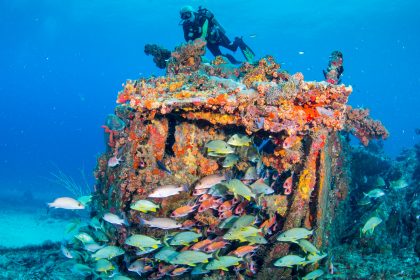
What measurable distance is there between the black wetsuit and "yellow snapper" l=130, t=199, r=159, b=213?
5737 millimetres

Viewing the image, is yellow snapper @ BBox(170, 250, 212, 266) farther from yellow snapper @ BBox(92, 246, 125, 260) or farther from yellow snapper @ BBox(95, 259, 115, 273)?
yellow snapper @ BBox(95, 259, 115, 273)

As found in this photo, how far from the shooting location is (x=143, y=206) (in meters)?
5.27

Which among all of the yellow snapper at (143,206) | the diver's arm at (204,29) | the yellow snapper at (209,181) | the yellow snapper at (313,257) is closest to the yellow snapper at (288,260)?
the yellow snapper at (313,257)

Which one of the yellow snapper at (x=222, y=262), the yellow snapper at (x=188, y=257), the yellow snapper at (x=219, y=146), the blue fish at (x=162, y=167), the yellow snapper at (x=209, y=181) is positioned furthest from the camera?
the blue fish at (x=162, y=167)

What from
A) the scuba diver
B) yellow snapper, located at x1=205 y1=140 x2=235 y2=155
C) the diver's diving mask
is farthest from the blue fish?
the diver's diving mask

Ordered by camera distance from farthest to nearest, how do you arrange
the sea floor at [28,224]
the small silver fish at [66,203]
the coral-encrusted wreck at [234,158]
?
1. the sea floor at [28,224]
2. the small silver fish at [66,203]
3. the coral-encrusted wreck at [234,158]

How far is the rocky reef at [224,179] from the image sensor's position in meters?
5.21

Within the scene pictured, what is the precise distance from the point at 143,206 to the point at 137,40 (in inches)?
2999

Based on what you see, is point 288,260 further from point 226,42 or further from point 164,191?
point 226,42

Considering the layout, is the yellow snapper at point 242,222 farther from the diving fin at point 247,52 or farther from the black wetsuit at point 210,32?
the black wetsuit at point 210,32

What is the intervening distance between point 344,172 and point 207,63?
434 centimetres

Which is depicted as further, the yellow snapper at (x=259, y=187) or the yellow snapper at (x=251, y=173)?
the yellow snapper at (x=251, y=173)

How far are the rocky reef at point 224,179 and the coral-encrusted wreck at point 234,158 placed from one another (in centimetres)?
2

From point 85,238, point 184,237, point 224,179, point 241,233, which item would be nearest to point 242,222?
point 241,233
